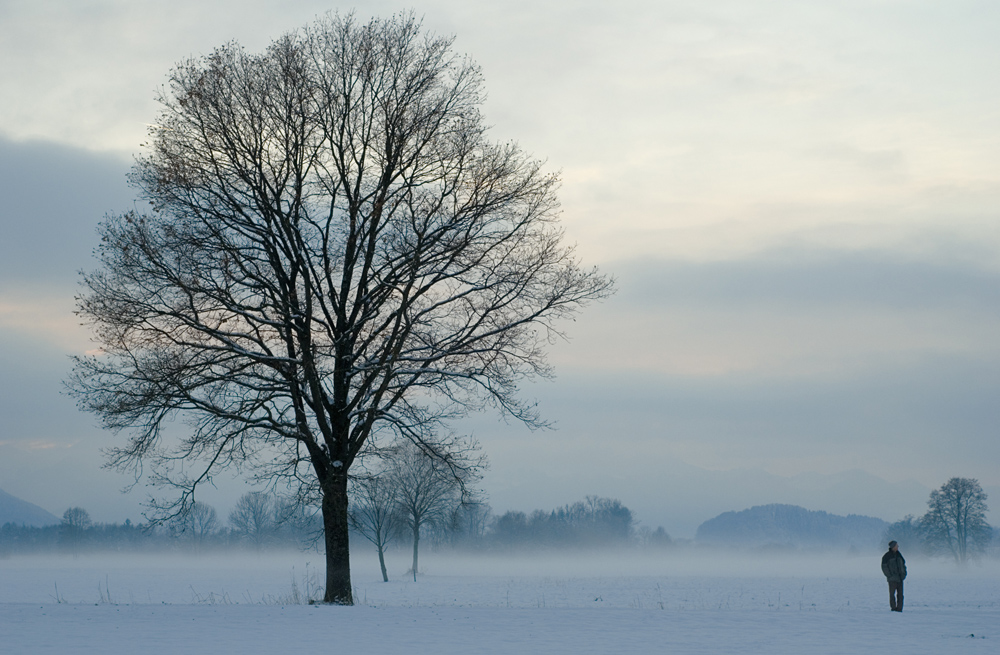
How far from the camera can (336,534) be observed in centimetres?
1753

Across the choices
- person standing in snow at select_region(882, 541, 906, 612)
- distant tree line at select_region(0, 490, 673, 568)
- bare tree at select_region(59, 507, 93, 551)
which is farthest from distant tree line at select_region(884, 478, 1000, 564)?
bare tree at select_region(59, 507, 93, 551)

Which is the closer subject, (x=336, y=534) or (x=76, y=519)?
(x=336, y=534)

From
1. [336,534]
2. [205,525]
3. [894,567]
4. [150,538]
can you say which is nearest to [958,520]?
[894,567]

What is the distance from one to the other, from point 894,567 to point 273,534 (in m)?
106

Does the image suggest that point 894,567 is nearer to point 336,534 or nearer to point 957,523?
point 336,534

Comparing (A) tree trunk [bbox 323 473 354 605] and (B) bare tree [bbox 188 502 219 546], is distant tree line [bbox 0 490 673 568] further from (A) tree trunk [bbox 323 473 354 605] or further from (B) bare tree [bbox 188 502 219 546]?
(A) tree trunk [bbox 323 473 354 605]

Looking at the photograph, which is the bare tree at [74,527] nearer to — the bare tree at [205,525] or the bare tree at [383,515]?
the bare tree at [205,525]

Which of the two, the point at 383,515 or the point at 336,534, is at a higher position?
the point at 336,534

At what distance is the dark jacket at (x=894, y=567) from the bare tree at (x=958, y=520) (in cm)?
6963

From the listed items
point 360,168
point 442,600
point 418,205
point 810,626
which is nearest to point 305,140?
point 360,168

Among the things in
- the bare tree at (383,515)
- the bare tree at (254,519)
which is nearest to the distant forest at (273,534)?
the bare tree at (254,519)

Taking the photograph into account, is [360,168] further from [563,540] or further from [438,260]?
[563,540]

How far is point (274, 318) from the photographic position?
17609mm

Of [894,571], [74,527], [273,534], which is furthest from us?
[74,527]
